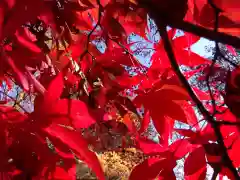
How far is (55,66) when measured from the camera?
65 centimetres

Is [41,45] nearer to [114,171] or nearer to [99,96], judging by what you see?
[99,96]

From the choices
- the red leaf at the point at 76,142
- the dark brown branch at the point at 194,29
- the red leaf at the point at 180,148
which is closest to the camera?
the dark brown branch at the point at 194,29

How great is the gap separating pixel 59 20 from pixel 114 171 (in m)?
2.70

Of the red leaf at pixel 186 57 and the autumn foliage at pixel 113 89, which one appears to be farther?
the red leaf at pixel 186 57

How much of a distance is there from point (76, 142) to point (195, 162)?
16 cm

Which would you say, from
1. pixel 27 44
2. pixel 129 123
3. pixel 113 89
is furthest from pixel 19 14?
pixel 129 123

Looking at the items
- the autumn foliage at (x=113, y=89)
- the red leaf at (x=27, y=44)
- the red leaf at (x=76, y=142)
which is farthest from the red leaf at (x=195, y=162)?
the red leaf at (x=27, y=44)

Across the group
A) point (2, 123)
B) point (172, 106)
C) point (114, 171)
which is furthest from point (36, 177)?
point (114, 171)

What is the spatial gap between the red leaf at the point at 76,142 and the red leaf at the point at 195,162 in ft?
0.40

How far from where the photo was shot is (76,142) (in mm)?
423

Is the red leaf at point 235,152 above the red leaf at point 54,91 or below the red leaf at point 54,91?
below

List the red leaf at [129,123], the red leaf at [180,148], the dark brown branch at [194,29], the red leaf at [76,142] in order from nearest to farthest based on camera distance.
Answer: the dark brown branch at [194,29] < the red leaf at [76,142] < the red leaf at [180,148] < the red leaf at [129,123]

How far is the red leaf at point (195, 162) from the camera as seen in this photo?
49 cm

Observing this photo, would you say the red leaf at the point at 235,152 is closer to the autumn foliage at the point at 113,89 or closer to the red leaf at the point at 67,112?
the autumn foliage at the point at 113,89
